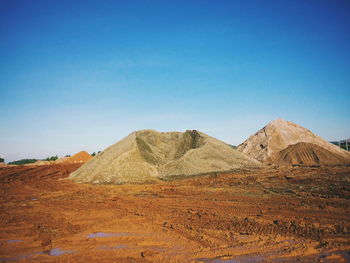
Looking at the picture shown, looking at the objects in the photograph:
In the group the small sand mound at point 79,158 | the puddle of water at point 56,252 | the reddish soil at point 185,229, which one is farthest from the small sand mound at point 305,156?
the small sand mound at point 79,158

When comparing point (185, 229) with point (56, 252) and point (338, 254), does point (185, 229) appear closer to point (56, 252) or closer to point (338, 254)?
point (56, 252)

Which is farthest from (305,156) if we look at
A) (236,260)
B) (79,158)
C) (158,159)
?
(79,158)

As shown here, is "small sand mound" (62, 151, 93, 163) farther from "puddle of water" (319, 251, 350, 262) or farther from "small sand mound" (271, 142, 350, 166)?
"puddle of water" (319, 251, 350, 262)

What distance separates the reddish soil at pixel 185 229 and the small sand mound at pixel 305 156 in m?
16.2

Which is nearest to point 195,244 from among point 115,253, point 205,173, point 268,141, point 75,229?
point 115,253

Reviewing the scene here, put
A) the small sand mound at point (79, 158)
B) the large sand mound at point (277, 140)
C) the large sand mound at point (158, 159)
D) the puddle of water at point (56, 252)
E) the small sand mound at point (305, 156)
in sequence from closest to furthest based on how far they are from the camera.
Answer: the puddle of water at point (56, 252) < the large sand mound at point (158, 159) < the small sand mound at point (305, 156) < the large sand mound at point (277, 140) < the small sand mound at point (79, 158)

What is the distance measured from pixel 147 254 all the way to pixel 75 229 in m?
2.53

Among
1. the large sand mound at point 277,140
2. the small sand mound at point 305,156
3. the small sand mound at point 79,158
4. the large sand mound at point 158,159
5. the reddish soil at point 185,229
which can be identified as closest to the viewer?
the reddish soil at point 185,229

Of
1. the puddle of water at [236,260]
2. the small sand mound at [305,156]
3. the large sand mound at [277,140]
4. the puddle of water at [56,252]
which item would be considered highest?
the large sand mound at [277,140]

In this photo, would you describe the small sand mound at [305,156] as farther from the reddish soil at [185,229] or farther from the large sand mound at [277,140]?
the reddish soil at [185,229]

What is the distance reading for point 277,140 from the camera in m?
29.1

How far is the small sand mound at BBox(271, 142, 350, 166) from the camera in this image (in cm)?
2333

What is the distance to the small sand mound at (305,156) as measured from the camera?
76.5 feet

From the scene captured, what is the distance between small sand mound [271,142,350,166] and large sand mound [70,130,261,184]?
24.0 feet
